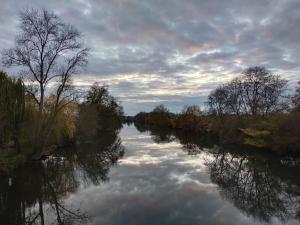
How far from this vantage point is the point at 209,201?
13578 mm

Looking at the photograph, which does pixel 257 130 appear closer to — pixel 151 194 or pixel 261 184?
pixel 261 184

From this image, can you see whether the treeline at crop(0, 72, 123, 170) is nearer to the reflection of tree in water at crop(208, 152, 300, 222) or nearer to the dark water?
the dark water

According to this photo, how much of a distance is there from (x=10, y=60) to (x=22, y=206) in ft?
44.3

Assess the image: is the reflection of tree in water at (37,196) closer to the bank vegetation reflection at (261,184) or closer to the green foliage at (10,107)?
the green foliage at (10,107)

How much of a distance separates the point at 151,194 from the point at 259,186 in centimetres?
Answer: 629

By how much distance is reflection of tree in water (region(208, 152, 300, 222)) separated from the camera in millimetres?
12355

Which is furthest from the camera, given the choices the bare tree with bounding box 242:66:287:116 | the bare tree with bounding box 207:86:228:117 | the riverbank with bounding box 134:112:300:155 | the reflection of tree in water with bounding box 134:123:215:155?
the bare tree with bounding box 207:86:228:117

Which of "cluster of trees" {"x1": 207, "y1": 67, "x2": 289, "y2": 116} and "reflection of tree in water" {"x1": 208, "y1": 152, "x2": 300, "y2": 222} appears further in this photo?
"cluster of trees" {"x1": 207, "y1": 67, "x2": 289, "y2": 116}

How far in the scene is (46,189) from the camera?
15.9m

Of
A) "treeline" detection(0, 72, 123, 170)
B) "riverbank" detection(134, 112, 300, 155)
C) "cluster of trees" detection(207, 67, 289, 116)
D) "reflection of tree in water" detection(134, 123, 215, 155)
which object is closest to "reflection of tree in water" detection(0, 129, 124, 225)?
"treeline" detection(0, 72, 123, 170)

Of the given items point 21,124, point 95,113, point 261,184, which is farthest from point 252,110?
point 21,124

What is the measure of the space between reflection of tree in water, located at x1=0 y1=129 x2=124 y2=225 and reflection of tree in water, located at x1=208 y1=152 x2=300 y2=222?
7.02 m

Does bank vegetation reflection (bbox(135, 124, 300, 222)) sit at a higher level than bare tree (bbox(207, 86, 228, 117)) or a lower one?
lower

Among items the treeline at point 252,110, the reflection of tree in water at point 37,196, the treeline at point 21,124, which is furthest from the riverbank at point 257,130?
the reflection of tree in water at point 37,196
